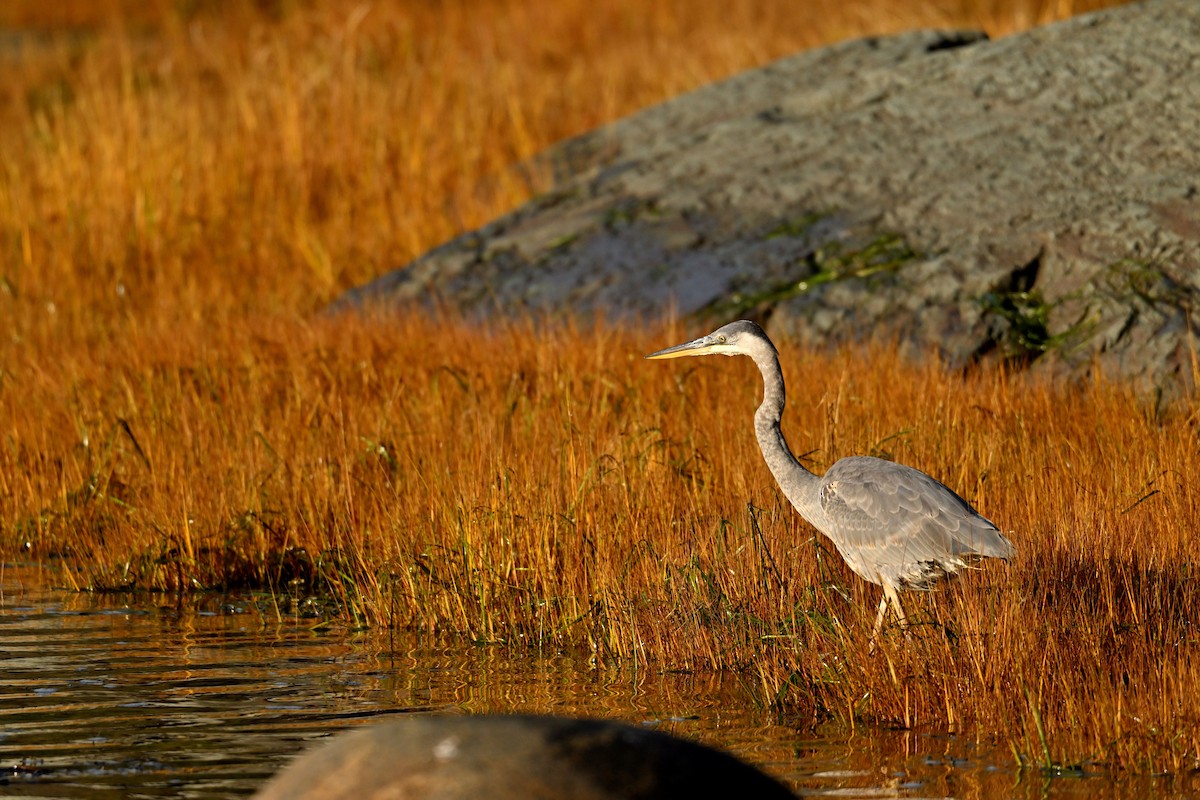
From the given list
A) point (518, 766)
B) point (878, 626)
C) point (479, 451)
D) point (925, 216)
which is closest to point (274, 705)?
point (878, 626)

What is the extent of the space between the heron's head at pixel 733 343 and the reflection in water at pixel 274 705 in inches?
54.9

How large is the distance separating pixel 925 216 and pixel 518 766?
725 centimetres

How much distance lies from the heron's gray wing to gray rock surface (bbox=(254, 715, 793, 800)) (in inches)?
99.4

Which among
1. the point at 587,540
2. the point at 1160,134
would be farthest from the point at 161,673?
the point at 1160,134

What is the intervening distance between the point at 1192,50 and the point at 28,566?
772 centimetres

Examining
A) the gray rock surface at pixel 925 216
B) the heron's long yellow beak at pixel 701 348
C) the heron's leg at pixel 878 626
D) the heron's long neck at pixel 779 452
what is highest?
the gray rock surface at pixel 925 216

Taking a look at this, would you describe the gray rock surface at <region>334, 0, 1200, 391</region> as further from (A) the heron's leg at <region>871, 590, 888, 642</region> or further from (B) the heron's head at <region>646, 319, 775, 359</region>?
(A) the heron's leg at <region>871, 590, 888, 642</region>

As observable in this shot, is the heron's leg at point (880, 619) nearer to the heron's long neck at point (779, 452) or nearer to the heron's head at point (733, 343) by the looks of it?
the heron's long neck at point (779, 452)

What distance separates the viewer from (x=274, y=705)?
16.9ft

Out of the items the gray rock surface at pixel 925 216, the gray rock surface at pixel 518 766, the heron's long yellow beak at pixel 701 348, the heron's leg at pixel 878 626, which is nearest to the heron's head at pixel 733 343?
the heron's long yellow beak at pixel 701 348

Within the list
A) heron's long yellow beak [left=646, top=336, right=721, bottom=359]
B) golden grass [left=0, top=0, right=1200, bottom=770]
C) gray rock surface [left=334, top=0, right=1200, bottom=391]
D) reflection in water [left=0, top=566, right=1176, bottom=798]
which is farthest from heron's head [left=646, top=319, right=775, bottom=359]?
gray rock surface [left=334, top=0, right=1200, bottom=391]

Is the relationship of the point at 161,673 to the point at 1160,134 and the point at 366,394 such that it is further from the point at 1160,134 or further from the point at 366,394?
the point at 1160,134

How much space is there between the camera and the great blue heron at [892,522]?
5414mm

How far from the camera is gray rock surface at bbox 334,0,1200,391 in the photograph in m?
8.74
